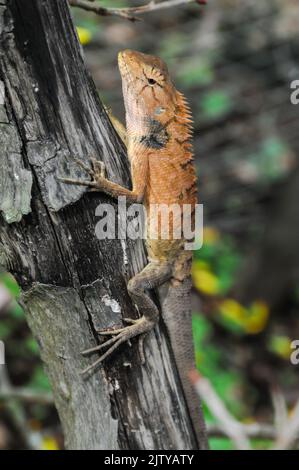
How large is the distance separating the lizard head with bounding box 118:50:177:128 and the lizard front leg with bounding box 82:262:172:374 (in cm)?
77

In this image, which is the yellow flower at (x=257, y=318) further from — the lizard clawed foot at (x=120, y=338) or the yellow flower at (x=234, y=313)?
the lizard clawed foot at (x=120, y=338)

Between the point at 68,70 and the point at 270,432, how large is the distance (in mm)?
1968

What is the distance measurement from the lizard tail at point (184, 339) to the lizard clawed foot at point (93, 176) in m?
0.82

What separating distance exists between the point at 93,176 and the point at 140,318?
2.10 feet

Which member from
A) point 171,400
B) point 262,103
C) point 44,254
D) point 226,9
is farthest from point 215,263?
point 44,254

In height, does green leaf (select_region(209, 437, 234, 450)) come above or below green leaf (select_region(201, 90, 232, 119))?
below

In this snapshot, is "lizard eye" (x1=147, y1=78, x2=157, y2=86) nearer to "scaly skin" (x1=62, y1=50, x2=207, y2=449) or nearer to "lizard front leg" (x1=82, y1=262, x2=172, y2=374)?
"scaly skin" (x1=62, y1=50, x2=207, y2=449)

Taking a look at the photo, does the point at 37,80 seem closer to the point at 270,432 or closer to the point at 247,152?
the point at 270,432

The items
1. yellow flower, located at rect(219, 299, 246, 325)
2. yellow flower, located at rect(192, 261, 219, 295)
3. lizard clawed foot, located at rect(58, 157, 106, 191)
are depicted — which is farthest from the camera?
yellow flower, located at rect(219, 299, 246, 325)

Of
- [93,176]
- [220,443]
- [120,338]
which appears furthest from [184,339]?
[93,176]

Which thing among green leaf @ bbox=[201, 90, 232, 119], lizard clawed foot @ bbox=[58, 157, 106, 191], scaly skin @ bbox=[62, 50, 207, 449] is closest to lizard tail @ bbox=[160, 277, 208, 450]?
scaly skin @ bbox=[62, 50, 207, 449]

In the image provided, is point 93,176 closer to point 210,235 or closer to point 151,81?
point 151,81

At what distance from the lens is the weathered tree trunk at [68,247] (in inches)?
74.0

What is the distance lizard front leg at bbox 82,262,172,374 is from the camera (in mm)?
2227
